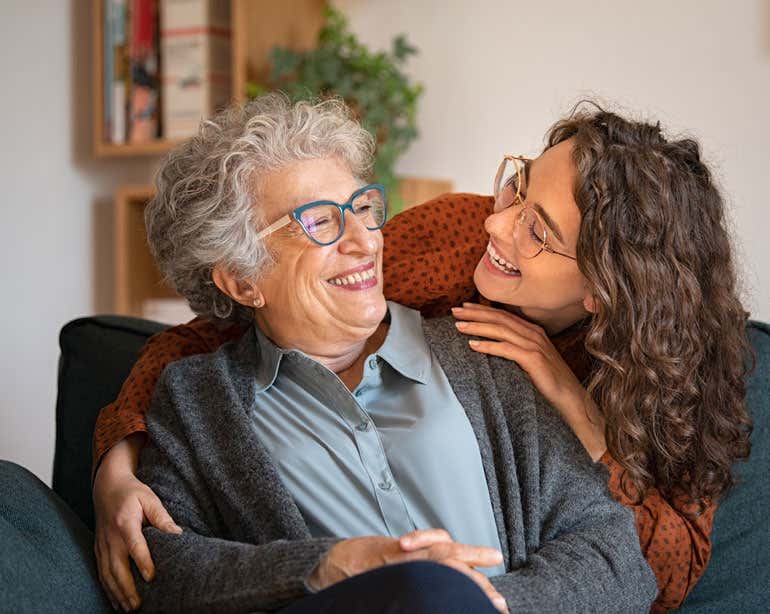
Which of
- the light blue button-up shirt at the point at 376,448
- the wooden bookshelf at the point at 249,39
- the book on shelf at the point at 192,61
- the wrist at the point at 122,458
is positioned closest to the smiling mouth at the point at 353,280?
the light blue button-up shirt at the point at 376,448

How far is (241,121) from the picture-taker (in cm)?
175

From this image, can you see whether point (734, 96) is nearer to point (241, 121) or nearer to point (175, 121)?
point (241, 121)

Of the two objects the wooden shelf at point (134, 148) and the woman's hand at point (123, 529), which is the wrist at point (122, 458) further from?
the wooden shelf at point (134, 148)

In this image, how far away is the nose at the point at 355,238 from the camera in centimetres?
166

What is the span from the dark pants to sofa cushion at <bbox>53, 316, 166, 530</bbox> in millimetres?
886

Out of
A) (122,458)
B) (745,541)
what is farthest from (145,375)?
(745,541)

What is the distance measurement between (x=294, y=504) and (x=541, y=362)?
0.48m

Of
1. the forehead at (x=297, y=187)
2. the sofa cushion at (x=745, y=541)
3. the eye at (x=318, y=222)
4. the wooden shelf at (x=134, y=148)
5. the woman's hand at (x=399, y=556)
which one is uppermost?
the wooden shelf at (x=134, y=148)

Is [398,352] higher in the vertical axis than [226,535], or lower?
higher

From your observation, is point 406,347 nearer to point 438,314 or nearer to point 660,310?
point 438,314

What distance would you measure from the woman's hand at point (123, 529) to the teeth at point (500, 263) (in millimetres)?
680

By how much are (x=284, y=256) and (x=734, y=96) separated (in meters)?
1.53

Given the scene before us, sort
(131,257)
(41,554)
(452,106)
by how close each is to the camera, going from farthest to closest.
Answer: (131,257), (452,106), (41,554)

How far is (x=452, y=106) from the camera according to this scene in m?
3.17
